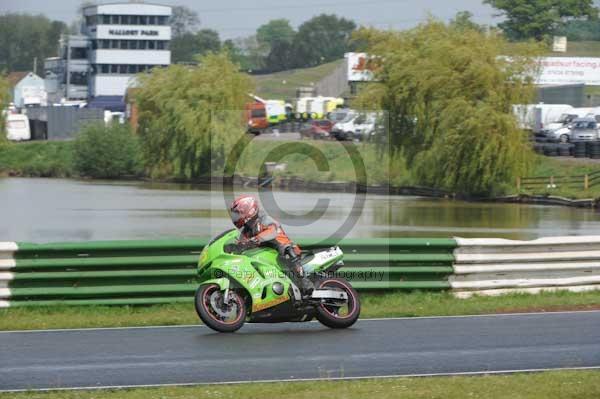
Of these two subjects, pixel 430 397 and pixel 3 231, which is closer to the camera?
pixel 430 397

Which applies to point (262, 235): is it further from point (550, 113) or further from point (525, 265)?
point (550, 113)

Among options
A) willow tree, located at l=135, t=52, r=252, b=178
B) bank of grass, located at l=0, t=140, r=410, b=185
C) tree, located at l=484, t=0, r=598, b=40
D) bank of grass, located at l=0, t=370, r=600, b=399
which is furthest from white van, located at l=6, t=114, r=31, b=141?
bank of grass, located at l=0, t=370, r=600, b=399

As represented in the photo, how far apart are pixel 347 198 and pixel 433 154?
15.0 feet

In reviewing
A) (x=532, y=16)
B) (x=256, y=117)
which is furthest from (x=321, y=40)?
(x=256, y=117)

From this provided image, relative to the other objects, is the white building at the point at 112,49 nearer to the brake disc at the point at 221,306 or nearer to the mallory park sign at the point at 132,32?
the mallory park sign at the point at 132,32

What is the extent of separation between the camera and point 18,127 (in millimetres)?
90688

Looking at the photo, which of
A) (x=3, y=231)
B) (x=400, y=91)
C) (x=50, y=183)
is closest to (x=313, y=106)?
(x=50, y=183)

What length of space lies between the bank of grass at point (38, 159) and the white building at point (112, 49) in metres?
61.8

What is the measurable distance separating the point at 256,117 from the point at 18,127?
80.2 feet

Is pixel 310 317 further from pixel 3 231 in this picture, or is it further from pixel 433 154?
pixel 433 154

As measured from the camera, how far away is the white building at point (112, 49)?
145 metres

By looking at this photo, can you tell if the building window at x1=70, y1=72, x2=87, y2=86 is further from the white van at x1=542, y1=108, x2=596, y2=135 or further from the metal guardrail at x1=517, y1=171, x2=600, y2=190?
the metal guardrail at x1=517, y1=171, x2=600, y2=190

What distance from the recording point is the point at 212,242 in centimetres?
1190

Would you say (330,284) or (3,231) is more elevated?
(330,284)
